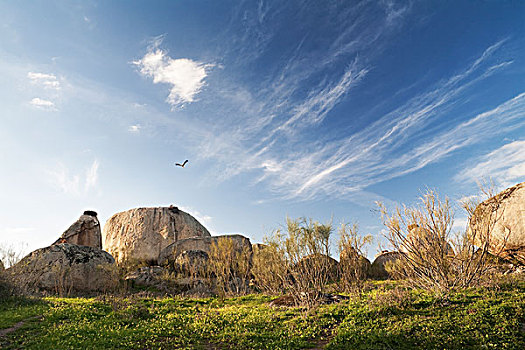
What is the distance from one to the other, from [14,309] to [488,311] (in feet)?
58.1

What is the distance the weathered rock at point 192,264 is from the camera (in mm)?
23231

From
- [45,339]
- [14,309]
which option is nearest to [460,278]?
[45,339]

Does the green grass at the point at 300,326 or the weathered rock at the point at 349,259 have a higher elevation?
the weathered rock at the point at 349,259

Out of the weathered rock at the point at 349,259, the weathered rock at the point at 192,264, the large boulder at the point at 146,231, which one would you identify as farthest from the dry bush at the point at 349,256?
the large boulder at the point at 146,231

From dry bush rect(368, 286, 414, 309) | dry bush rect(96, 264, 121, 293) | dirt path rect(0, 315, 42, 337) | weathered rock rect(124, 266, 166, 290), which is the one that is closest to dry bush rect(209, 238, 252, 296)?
weathered rock rect(124, 266, 166, 290)

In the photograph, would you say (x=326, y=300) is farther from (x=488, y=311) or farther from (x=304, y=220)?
(x=488, y=311)

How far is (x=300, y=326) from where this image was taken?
32.9ft

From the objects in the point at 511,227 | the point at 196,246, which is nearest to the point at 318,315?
the point at 511,227

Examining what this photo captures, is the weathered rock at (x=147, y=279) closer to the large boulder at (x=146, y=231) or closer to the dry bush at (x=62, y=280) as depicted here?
the dry bush at (x=62, y=280)

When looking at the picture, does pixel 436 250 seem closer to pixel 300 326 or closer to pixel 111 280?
pixel 300 326

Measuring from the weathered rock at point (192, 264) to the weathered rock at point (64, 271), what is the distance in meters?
5.00

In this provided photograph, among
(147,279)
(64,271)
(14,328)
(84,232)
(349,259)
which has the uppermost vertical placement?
(84,232)

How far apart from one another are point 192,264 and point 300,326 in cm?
1534

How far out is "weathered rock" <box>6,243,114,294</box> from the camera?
1927 cm
